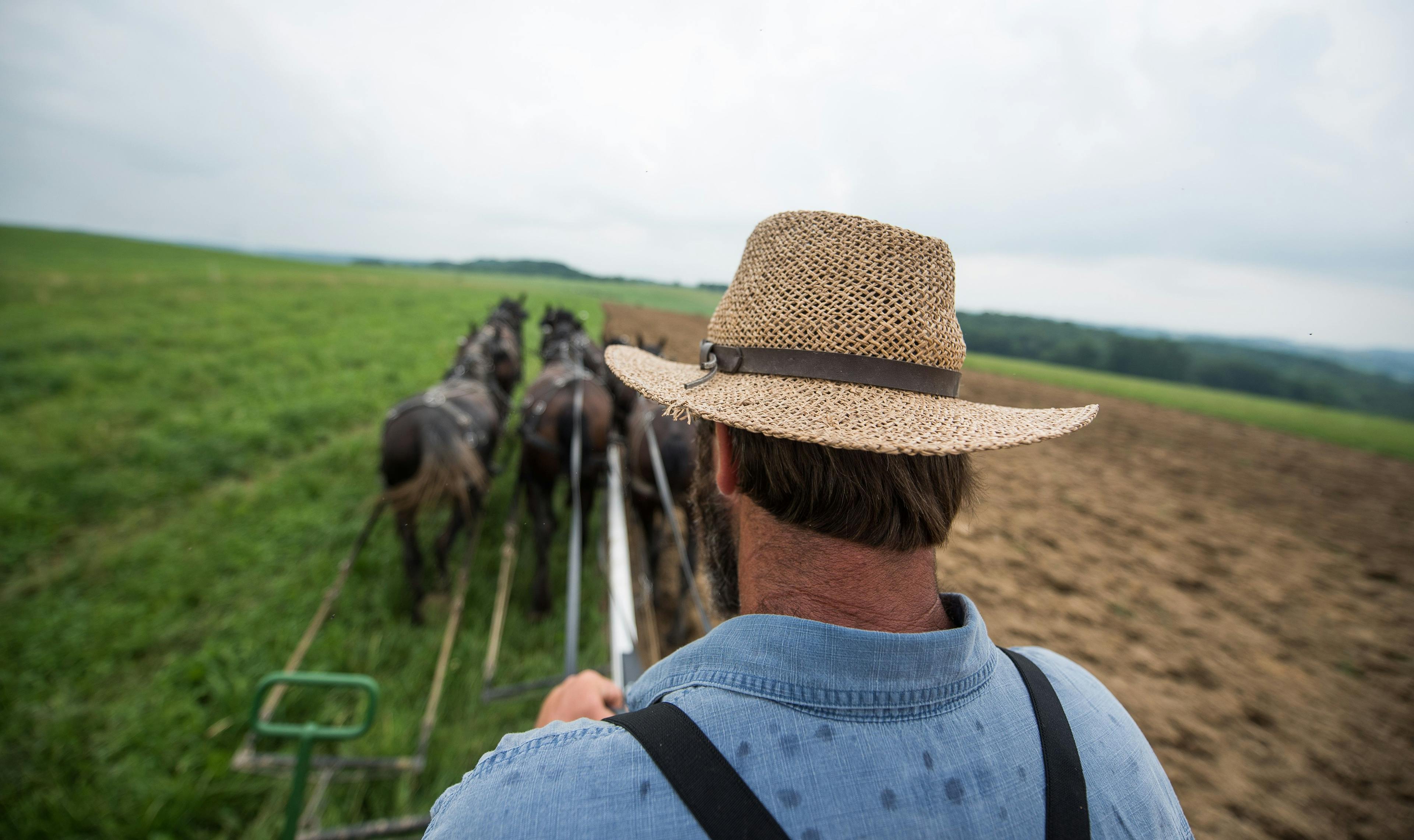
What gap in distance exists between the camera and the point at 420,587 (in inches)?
154

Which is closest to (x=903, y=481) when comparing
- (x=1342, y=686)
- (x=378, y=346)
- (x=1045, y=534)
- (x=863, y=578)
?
(x=863, y=578)

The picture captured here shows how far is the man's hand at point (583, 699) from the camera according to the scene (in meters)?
1.43

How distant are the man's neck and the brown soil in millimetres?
262

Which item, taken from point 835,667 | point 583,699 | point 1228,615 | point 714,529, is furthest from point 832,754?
point 1228,615

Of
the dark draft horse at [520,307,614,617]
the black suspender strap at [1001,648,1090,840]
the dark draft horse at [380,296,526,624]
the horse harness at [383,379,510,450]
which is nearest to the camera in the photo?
the black suspender strap at [1001,648,1090,840]

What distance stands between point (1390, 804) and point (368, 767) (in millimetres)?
6169

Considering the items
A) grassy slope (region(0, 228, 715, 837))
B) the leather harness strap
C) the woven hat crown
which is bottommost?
grassy slope (region(0, 228, 715, 837))

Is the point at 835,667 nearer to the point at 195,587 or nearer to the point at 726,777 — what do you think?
the point at 726,777

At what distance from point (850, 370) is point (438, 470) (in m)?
3.80

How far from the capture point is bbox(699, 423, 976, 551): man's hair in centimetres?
90

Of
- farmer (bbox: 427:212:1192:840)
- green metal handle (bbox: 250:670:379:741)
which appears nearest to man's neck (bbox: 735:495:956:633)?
farmer (bbox: 427:212:1192:840)

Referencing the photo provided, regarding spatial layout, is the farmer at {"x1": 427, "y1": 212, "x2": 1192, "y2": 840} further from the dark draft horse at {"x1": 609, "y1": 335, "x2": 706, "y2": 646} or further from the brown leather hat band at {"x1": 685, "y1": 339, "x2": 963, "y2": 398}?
the dark draft horse at {"x1": 609, "y1": 335, "x2": 706, "y2": 646}

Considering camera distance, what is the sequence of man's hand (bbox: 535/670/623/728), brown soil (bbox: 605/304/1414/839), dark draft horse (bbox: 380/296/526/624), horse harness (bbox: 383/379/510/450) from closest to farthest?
1. man's hand (bbox: 535/670/623/728)
2. brown soil (bbox: 605/304/1414/839)
3. dark draft horse (bbox: 380/296/526/624)
4. horse harness (bbox: 383/379/510/450)

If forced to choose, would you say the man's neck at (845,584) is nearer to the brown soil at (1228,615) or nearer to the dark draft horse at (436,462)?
the brown soil at (1228,615)
